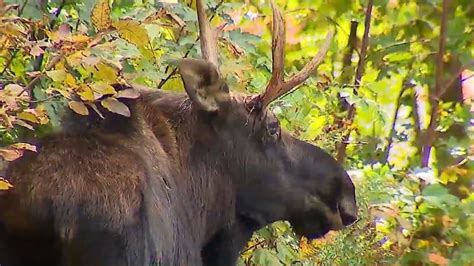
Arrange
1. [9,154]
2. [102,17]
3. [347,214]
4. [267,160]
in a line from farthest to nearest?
[347,214]
[267,160]
[102,17]
[9,154]

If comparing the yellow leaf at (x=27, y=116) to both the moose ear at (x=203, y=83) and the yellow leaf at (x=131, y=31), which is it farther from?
the moose ear at (x=203, y=83)

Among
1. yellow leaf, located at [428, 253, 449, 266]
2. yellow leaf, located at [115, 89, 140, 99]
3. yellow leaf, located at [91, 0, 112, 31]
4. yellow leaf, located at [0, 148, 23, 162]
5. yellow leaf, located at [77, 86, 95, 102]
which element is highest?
yellow leaf, located at [91, 0, 112, 31]

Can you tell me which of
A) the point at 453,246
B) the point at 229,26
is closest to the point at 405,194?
the point at 453,246

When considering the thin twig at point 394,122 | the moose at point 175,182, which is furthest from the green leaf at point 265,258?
the thin twig at point 394,122

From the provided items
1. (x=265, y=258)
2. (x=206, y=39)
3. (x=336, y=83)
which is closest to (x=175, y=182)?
(x=206, y=39)

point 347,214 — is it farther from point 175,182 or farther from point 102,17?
point 102,17

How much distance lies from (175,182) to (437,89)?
3.72 m

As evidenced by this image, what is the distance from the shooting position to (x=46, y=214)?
7.98ft

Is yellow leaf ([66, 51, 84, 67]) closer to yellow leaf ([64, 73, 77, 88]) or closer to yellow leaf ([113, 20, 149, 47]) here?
yellow leaf ([64, 73, 77, 88])

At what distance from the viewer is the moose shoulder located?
245 centimetres

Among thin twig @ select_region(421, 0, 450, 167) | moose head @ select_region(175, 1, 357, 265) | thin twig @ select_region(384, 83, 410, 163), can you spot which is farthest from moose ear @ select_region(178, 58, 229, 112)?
thin twig @ select_region(384, 83, 410, 163)

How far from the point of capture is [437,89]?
6.25 meters

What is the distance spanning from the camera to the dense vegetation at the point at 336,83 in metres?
2.67

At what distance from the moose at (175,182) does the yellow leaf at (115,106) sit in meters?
0.11
